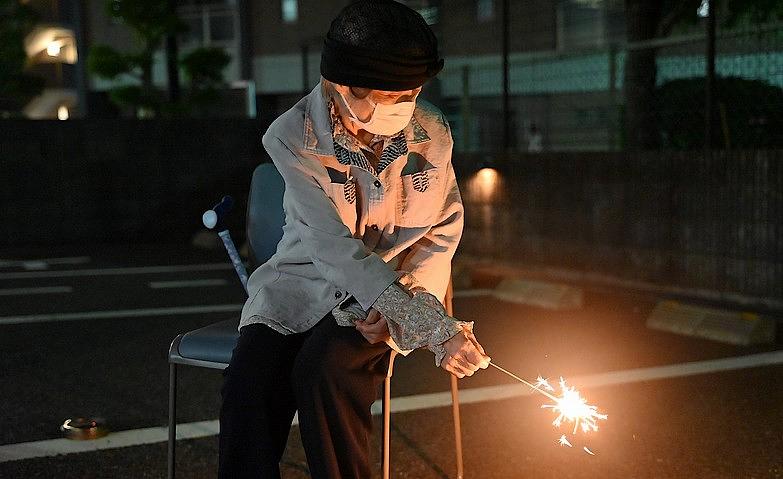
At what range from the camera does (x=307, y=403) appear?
2346 mm

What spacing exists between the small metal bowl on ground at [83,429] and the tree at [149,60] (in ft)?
36.6

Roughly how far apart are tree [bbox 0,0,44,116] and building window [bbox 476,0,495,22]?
10.6 meters

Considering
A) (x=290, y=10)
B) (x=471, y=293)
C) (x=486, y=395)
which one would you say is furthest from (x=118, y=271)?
(x=290, y=10)

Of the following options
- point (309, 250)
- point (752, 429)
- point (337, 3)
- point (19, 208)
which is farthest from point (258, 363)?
point (337, 3)

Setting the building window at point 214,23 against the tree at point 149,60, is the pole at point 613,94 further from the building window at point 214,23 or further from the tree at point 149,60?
the building window at point 214,23

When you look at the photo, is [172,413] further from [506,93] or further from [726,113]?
[506,93]

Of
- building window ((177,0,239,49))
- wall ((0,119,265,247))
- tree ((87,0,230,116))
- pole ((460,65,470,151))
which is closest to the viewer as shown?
pole ((460,65,470,151))

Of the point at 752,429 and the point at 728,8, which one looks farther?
the point at 728,8

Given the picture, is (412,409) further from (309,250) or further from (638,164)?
(638,164)

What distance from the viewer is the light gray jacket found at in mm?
2494

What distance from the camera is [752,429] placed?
3.90 metres

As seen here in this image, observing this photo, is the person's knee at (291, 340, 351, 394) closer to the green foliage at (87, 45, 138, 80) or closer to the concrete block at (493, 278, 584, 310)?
the concrete block at (493, 278, 584, 310)

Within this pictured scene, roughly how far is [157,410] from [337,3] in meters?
21.5

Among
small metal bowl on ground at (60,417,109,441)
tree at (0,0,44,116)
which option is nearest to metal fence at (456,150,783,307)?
small metal bowl on ground at (60,417,109,441)
